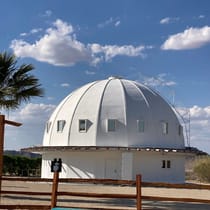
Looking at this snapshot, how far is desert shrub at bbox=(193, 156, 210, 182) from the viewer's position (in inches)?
1689

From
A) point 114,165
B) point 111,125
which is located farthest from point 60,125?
point 114,165

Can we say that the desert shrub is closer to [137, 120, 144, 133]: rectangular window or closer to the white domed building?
the white domed building

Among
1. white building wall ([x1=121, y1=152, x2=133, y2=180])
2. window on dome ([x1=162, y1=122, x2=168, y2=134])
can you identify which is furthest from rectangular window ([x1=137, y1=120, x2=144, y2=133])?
white building wall ([x1=121, y1=152, x2=133, y2=180])

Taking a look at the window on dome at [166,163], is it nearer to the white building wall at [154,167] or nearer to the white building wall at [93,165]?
the white building wall at [154,167]

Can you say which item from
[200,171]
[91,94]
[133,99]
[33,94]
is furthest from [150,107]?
[33,94]

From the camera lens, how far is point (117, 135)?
119ft

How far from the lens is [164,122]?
3775 cm

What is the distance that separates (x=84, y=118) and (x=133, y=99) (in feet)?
14.3

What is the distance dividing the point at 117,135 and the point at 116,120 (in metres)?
1.20

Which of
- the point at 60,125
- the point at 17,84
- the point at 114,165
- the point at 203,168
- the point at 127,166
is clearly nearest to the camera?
the point at 17,84

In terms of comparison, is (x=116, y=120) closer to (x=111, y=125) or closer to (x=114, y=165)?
(x=111, y=125)

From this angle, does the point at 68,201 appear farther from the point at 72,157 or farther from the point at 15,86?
the point at 72,157

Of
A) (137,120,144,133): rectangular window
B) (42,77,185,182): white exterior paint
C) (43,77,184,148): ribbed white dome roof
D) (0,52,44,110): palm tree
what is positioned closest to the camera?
(0,52,44,110): palm tree

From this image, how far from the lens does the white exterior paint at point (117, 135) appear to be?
35.6 meters
